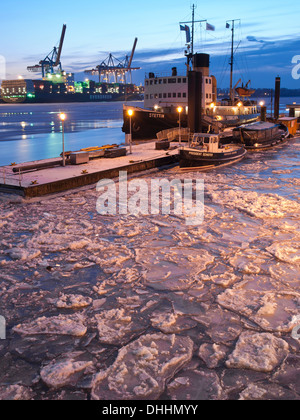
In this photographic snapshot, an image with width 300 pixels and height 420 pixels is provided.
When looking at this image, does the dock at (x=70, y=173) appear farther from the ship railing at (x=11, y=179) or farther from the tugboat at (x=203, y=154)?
the tugboat at (x=203, y=154)

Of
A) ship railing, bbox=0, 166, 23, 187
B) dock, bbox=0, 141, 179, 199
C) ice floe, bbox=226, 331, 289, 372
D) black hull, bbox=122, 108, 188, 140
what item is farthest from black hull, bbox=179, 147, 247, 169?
ice floe, bbox=226, 331, 289, 372

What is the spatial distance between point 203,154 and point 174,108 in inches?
719

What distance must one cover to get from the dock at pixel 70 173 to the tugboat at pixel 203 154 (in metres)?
1.67

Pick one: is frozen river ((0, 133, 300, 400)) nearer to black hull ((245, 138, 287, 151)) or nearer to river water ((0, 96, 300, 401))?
river water ((0, 96, 300, 401))

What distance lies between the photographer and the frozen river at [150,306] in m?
5.11

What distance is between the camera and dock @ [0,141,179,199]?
1622 centimetres

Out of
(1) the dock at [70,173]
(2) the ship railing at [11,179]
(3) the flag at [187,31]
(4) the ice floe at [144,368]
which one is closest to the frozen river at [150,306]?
(4) the ice floe at [144,368]

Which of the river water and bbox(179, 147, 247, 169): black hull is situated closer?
the river water

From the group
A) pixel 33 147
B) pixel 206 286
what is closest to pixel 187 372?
pixel 206 286

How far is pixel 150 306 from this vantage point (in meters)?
7.14

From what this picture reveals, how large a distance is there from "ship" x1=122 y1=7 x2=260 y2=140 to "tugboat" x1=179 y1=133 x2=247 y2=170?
10299 millimetres

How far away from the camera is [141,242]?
10711 mm
